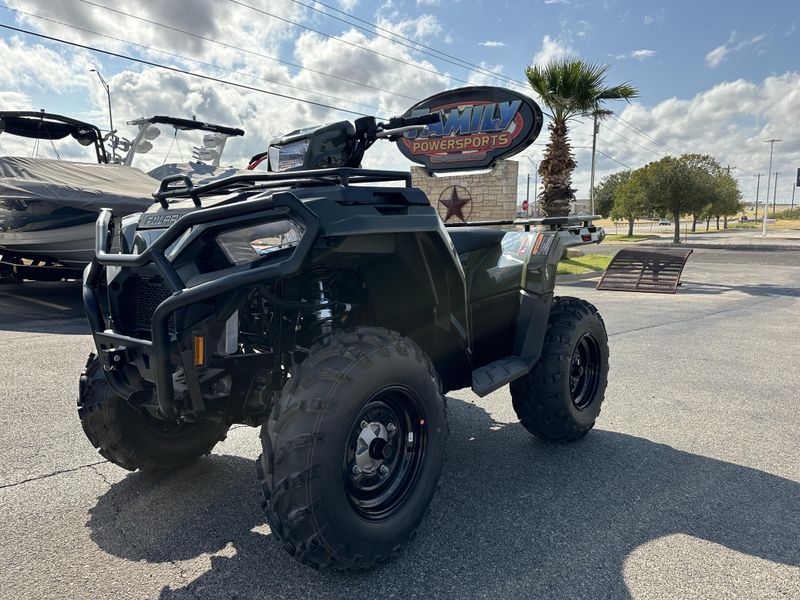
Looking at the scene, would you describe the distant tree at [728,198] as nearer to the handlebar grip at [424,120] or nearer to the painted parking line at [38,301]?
the painted parking line at [38,301]

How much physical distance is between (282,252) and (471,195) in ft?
50.0

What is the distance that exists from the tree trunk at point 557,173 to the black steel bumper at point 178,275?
15934 millimetres

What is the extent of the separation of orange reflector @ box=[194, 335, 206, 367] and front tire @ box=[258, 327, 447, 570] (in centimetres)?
32

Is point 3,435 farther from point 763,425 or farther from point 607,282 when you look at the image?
point 607,282

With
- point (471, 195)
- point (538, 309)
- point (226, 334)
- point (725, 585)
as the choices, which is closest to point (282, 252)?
point (226, 334)

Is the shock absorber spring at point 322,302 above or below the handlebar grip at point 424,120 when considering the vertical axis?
below

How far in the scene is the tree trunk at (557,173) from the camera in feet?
56.1

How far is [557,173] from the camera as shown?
56.5ft

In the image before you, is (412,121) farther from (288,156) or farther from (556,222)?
(556,222)

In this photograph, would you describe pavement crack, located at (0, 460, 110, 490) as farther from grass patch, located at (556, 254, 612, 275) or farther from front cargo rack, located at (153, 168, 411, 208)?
grass patch, located at (556, 254, 612, 275)

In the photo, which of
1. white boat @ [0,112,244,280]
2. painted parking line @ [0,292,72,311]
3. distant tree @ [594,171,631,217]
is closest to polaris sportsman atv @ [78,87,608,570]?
white boat @ [0,112,244,280]

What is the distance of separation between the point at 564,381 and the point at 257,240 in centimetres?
202

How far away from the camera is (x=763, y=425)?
4.14 metres

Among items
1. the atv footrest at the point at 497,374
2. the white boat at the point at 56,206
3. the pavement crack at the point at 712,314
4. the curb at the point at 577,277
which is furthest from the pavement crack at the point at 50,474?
the curb at the point at 577,277
